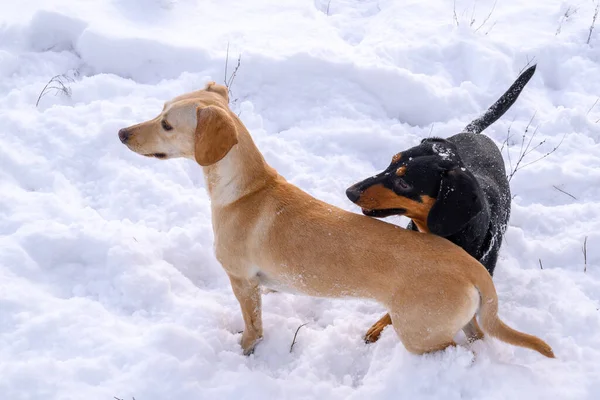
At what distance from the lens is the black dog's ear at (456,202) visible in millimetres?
2787

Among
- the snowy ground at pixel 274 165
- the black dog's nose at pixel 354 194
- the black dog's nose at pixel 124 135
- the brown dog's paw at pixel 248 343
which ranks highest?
the black dog's nose at pixel 124 135

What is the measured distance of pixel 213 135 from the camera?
2779mm

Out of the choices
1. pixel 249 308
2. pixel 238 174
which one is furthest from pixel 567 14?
pixel 249 308

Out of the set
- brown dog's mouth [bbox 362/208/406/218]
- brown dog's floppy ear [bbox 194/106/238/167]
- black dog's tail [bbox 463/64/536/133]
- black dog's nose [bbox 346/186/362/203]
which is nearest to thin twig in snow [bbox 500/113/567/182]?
black dog's tail [bbox 463/64/536/133]

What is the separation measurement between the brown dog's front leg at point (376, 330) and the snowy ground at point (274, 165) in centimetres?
8

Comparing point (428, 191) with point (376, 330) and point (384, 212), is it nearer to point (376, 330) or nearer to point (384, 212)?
point (384, 212)

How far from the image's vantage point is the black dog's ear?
2787 millimetres

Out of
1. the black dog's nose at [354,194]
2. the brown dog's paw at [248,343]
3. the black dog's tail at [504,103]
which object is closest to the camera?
the black dog's nose at [354,194]

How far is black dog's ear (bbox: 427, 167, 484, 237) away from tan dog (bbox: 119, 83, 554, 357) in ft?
0.37

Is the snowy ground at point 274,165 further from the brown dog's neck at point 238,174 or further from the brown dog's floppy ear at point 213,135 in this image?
the brown dog's floppy ear at point 213,135

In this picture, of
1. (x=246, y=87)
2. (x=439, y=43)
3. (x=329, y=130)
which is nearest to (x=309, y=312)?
(x=329, y=130)

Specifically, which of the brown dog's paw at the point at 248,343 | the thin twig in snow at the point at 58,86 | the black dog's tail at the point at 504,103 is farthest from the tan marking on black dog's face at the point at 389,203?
the thin twig in snow at the point at 58,86

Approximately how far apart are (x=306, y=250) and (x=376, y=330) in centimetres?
94

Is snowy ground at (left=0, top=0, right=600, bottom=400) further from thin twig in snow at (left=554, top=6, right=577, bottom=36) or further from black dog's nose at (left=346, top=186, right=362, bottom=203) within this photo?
black dog's nose at (left=346, top=186, right=362, bottom=203)
